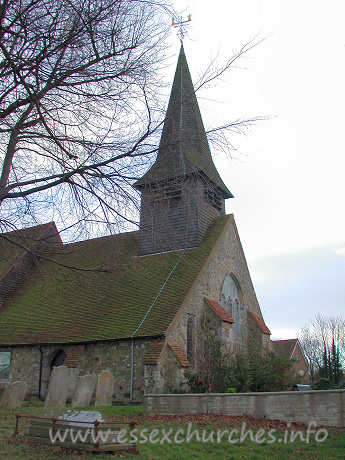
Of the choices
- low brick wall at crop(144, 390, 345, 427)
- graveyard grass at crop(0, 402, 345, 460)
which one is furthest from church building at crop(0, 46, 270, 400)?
graveyard grass at crop(0, 402, 345, 460)

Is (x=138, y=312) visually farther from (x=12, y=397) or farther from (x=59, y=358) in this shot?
(x=12, y=397)

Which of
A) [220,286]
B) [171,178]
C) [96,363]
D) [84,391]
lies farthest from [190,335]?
Answer: [171,178]

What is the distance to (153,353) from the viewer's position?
50.4 ft

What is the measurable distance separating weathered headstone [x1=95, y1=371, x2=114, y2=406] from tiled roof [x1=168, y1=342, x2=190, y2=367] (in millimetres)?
2300

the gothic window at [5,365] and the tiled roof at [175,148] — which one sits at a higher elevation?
the tiled roof at [175,148]

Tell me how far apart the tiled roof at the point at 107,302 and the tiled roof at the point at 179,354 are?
2.21 ft

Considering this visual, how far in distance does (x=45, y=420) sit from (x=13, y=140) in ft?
15.6

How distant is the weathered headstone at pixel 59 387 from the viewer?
49.4 ft

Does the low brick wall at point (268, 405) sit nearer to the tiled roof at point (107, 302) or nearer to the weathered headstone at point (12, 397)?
the tiled roof at point (107, 302)

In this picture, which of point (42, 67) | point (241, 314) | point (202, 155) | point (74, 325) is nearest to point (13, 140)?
point (42, 67)

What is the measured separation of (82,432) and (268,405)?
5068 millimetres

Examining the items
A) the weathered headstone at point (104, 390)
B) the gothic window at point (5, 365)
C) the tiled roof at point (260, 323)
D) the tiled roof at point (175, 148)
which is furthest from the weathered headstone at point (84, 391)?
the tiled roof at point (260, 323)

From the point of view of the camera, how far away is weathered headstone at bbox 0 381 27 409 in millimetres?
13375

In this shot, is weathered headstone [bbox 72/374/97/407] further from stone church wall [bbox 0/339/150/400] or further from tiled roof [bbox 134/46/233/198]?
tiled roof [bbox 134/46/233/198]
